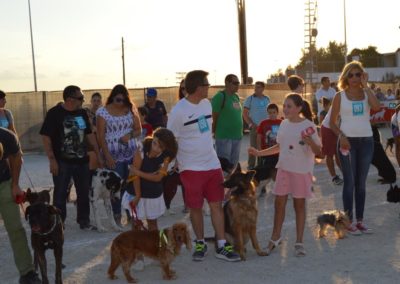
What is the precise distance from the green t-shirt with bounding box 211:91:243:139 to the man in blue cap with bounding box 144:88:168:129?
1340 mm

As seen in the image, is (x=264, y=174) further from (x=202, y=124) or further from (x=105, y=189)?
(x=202, y=124)

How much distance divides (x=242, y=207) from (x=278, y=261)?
0.66 m

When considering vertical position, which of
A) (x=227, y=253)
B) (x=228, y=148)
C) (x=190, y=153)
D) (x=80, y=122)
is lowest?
(x=227, y=253)

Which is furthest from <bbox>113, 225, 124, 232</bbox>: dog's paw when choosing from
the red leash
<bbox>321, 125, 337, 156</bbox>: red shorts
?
<bbox>321, 125, 337, 156</bbox>: red shorts

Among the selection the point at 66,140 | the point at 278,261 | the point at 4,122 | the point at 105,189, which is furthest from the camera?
the point at 4,122

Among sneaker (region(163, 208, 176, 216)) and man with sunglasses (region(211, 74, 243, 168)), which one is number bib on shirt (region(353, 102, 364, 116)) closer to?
man with sunglasses (region(211, 74, 243, 168))

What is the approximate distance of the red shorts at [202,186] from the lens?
6.46 metres

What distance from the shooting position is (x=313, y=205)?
9.38 m

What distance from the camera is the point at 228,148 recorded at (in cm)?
957

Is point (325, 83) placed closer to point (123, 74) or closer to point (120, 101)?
point (120, 101)

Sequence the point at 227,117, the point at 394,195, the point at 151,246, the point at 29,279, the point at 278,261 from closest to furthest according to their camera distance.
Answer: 1. the point at 29,279
2. the point at 151,246
3. the point at 278,261
4. the point at 394,195
5. the point at 227,117

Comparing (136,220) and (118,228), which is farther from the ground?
(136,220)

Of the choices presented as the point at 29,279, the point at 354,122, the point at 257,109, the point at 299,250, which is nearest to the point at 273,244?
the point at 299,250

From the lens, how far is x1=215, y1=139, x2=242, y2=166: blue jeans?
31.3 feet
